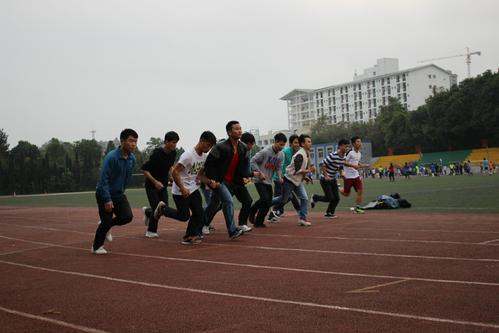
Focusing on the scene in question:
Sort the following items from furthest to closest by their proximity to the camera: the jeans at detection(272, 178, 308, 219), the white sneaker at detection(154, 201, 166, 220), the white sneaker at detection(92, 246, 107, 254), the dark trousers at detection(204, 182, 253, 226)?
the jeans at detection(272, 178, 308, 219), the dark trousers at detection(204, 182, 253, 226), the white sneaker at detection(154, 201, 166, 220), the white sneaker at detection(92, 246, 107, 254)

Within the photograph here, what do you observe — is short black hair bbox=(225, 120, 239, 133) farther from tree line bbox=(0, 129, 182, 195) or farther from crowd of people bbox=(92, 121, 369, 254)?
tree line bbox=(0, 129, 182, 195)

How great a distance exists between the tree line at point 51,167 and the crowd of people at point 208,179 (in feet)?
216

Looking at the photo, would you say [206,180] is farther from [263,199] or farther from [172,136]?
[263,199]

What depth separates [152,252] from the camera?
9.48m

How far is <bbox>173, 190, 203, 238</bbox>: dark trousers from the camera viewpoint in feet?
32.9

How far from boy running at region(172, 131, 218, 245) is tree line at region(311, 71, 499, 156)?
70.4 m

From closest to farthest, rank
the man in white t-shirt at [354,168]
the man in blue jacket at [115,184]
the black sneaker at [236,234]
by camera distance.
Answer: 1. the man in blue jacket at [115,184]
2. the black sneaker at [236,234]
3. the man in white t-shirt at [354,168]

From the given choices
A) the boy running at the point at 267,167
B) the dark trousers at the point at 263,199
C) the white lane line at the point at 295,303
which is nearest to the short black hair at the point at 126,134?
the white lane line at the point at 295,303

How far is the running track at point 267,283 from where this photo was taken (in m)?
4.89

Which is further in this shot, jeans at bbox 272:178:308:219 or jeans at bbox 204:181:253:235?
jeans at bbox 272:178:308:219

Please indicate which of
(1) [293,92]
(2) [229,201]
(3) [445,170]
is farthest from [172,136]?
(1) [293,92]

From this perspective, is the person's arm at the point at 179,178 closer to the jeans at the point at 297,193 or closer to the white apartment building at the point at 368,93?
the jeans at the point at 297,193

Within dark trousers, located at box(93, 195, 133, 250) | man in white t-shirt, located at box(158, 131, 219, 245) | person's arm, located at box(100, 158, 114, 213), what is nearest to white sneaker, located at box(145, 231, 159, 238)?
man in white t-shirt, located at box(158, 131, 219, 245)

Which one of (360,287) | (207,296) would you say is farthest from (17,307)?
(360,287)
